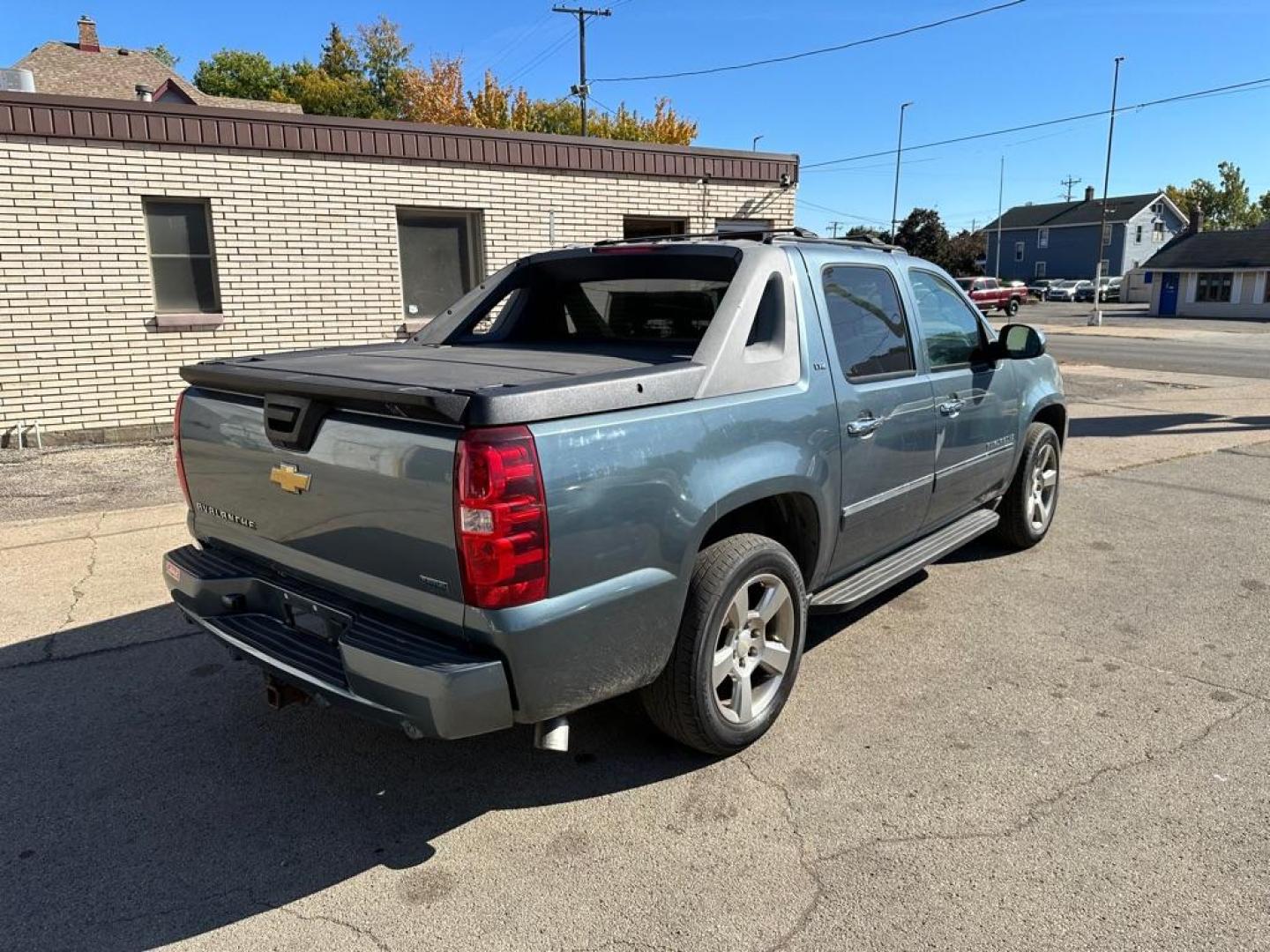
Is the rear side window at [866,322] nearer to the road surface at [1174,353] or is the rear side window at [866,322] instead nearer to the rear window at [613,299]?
the rear window at [613,299]

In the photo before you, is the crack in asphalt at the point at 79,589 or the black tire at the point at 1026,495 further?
the black tire at the point at 1026,495

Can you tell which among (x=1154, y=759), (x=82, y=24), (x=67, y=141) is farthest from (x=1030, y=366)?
(x=82, y=24)

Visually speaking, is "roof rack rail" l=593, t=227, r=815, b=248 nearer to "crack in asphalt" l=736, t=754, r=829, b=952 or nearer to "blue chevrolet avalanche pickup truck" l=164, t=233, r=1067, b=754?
"blue chevrolet avalanche pickup truck" l=164, t=233, r=1067, b=754

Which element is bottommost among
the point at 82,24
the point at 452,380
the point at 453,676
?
the point at 453,676

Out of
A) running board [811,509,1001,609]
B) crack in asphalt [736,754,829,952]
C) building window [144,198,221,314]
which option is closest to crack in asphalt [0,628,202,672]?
crack in asphalt [736,754,829,952]

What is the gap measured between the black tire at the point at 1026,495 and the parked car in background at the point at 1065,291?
61599 mm

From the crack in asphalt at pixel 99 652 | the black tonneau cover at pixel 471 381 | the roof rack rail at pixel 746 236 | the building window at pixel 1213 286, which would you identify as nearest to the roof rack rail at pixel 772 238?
the roof rack rail at pixel 746 236

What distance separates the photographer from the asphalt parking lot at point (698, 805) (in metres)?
2.58

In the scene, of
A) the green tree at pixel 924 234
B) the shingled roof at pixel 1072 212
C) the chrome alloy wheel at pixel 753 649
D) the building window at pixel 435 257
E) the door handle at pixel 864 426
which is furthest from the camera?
the shingled roof at pixel 1072 212

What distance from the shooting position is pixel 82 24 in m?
34.6

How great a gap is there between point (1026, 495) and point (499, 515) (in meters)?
4.32

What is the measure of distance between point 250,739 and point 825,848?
223 centimetres

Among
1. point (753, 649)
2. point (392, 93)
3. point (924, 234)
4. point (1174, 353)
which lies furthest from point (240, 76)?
point (753, 649)

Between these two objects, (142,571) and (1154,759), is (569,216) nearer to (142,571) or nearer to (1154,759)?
(142,571)
